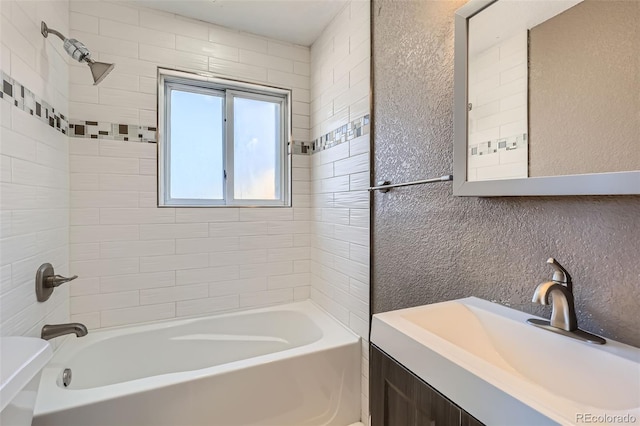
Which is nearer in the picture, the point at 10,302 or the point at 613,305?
the point at 613,305

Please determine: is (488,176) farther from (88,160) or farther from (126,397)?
(88,160)

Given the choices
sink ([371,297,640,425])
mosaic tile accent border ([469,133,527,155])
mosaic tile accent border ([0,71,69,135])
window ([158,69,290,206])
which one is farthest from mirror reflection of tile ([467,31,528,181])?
mosaic tile accent border ([0,71,69,135])

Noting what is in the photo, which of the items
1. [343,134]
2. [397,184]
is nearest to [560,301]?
[397,184]

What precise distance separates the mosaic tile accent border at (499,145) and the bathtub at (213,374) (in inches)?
50.0

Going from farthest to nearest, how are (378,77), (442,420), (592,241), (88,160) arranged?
(88,160) → (378,77) → (592,241) → (442,420)

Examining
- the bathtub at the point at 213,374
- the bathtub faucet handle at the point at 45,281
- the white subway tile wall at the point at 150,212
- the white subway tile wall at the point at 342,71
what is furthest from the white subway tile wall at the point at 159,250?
the white subway tile wall at the point at 342,71

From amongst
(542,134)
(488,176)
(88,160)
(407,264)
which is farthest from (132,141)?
(542,134)

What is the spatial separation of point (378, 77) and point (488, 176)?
92 centimetres

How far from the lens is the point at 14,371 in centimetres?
80

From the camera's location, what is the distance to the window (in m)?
2.17

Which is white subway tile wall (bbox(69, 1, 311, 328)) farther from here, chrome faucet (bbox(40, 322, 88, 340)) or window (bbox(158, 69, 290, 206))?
chrome faucet (bbox(40, 322, 88, 340))

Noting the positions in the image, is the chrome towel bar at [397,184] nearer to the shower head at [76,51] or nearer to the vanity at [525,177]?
the vanity at [525,177]

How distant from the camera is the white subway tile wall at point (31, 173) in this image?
1.23 meters

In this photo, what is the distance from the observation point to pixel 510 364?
84cm
